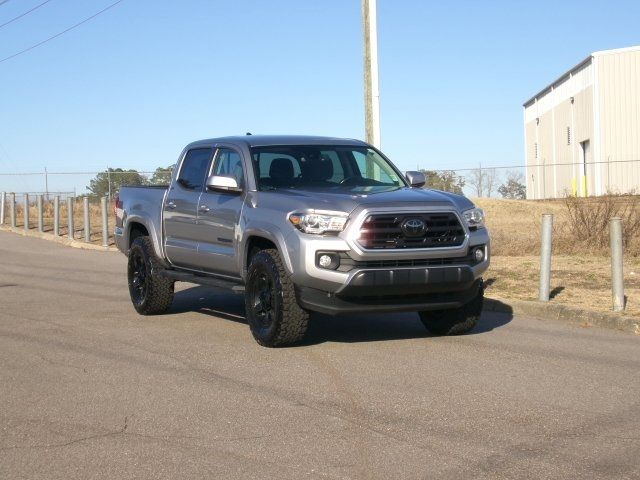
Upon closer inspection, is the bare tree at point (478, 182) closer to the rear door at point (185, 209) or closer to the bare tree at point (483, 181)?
the bare tree at point (483, 181)

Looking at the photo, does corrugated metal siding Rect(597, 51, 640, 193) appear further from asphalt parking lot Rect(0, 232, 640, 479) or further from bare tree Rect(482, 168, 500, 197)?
asphalt parking lot Rect(0, 232, 640, 479)

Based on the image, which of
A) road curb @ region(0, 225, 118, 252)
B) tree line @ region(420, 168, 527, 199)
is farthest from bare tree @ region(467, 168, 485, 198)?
road curb @ region(0, 225, 118, 252)

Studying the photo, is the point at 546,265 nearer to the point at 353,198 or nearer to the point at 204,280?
the point at 353,198

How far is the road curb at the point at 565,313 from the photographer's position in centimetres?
991

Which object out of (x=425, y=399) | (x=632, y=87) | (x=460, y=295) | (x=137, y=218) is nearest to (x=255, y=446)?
(x=425, y=399)

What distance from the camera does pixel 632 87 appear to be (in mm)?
43688

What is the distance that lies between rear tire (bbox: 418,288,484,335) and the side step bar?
75.6 inches

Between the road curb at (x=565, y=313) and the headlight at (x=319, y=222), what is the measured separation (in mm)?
3235

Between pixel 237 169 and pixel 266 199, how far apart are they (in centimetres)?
104

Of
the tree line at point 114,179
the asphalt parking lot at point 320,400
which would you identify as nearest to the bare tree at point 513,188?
the tree line at point 114,179

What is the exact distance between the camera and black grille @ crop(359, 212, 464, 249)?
859 centimetres

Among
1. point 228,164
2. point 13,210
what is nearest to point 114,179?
point 13,210

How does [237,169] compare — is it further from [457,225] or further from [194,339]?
[457,225]

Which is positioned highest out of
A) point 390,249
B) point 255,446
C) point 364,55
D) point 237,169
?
point 364,55
